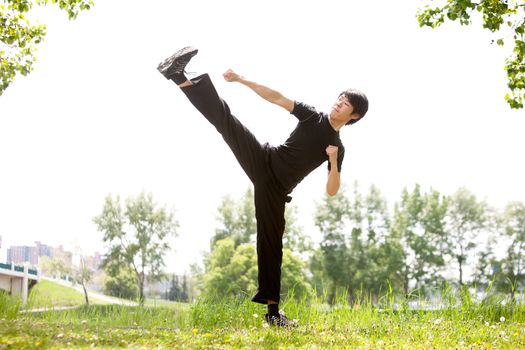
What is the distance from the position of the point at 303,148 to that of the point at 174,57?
146 centimetres

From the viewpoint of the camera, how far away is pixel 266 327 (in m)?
5.13

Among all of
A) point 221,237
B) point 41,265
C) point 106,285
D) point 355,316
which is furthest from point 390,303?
point 41,265

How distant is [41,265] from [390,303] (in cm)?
3668

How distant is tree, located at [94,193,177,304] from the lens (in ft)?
115

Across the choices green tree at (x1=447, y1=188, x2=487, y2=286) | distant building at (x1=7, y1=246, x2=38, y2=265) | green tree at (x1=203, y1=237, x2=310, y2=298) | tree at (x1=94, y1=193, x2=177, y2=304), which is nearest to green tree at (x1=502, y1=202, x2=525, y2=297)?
green tree at (x1=447, y1=188, x2=487, y2=286)

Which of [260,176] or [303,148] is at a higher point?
[303,148]

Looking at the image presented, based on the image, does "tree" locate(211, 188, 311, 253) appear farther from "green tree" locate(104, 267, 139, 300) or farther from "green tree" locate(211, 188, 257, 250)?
"green tree" locate(104, 267, 139, 300)

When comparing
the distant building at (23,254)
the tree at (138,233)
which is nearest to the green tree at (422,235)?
the tree at (138,233)

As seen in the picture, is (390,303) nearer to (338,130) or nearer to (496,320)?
(496,320)

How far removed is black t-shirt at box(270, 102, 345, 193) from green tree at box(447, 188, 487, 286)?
2845 cm

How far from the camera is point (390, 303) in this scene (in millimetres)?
6273

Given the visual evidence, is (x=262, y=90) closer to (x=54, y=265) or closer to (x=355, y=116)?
(x=355, y=116)

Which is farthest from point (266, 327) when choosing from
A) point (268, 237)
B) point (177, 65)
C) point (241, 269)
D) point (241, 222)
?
point (241, 222)

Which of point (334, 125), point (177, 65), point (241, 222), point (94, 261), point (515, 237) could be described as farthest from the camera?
point (94, 261)
